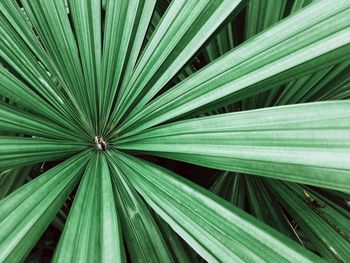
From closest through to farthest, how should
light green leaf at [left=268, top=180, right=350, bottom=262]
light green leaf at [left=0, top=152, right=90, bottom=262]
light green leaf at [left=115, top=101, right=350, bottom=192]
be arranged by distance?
light green leaf at [left=115, top=101, right=350, bottom=192] → light green leaf at [left=0, top=152, right=90, bottom=262] → light green leaf at [left=268, top=180, right=350, bottom=262]

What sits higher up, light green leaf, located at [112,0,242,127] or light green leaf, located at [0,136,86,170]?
light green leaf, located at [112,0,242,127]

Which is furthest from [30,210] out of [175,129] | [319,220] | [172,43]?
[319,220]

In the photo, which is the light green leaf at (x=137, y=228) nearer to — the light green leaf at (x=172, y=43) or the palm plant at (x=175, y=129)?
the palm plant at (x=175, y=129)

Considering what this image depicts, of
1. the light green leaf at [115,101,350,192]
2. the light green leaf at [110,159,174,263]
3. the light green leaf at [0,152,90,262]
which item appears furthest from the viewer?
the light green leaf at [110,159,174,263]

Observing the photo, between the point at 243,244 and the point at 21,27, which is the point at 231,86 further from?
the point at 21,27

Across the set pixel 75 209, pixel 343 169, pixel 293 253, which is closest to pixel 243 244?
pixel 293 253

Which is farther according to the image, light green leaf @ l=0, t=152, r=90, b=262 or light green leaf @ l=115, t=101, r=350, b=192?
light green leaf @ l=0, t=152, r=90, b=262

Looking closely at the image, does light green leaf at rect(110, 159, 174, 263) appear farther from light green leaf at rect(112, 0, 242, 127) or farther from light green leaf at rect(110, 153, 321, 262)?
light green leaf at rect(112, 0, 242, 127)

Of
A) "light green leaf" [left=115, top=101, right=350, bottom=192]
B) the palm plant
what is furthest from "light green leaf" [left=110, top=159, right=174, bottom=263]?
"light green leaf" [left=115, top=101, right=350, bottom=192]

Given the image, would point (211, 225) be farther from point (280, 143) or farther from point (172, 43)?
point (172, 43)
